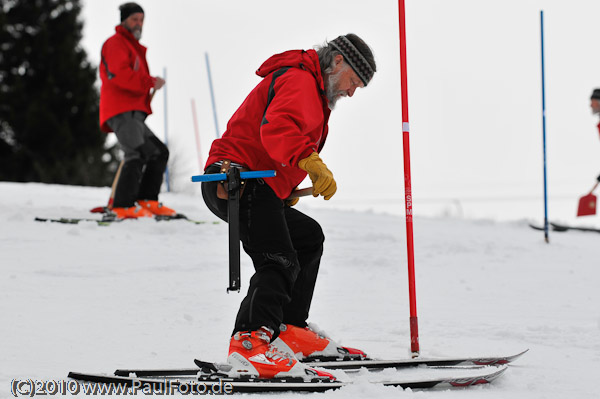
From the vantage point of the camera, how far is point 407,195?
3.40m

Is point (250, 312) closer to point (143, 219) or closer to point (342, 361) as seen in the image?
point (342, 361)

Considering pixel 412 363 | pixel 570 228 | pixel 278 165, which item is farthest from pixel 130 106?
pixel 570 228

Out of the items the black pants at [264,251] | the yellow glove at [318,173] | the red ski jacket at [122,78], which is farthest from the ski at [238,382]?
the red ski jacket at [122,78]

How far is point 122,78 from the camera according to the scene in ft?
20.5

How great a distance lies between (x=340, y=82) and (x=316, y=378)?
45.5 inches

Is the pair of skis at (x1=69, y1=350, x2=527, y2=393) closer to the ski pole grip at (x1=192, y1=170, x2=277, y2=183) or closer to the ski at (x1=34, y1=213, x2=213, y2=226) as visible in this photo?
the ski pole grip at (x1=192, y1=170, x2=277, y2=183)

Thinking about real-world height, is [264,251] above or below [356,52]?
below

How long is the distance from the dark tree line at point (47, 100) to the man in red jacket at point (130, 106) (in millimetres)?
16148

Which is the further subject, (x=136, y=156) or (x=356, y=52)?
(x=136, y=156)

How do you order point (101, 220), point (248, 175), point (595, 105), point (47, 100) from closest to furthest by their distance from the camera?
point (248, 175) < point (101, 220) < point (595, 105) < point (47, 100)

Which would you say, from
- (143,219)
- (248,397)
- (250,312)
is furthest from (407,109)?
(143,219)

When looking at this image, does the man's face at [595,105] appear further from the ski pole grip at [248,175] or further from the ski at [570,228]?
the ski pole grip at [248,175]

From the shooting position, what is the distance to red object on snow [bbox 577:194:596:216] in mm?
9438

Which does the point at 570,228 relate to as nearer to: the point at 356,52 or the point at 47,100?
the point at 356,52
